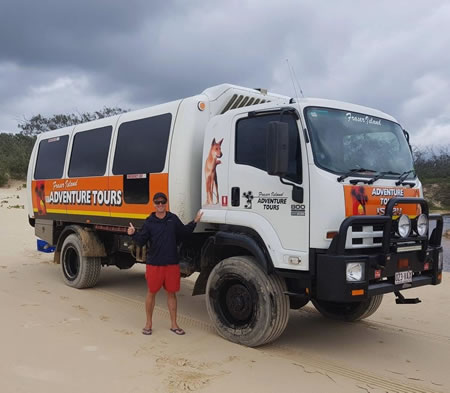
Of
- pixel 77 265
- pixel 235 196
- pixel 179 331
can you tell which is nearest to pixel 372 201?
pixel 235 196

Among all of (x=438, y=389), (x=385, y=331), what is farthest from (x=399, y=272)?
(x=385, y=331)

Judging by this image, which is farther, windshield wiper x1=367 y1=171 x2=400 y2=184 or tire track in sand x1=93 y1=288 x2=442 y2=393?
windshield wiper x1=367 y1=171 x2=400 y2=184

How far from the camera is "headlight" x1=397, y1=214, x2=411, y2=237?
4.66 meters

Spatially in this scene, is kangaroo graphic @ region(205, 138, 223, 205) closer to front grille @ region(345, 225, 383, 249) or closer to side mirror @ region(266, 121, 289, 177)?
side mirror @ region(266, 121, 289, 177)

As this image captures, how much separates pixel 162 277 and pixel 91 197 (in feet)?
8.42

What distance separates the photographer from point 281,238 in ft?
15.6

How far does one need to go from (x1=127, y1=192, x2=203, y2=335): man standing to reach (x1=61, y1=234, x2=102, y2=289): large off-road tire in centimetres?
265

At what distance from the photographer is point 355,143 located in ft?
16.2

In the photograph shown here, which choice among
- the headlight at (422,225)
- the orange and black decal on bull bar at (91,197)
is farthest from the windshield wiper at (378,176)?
the orange and black decal on bull bar at (91,197)

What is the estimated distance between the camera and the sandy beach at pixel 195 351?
409 centimetres

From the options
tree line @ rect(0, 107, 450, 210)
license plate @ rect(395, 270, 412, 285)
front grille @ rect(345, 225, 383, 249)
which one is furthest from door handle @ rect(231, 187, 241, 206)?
tree line @ rect(0, 107, 450, 210)

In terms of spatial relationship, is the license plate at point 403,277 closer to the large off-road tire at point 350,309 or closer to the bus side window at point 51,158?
the large off-road tire at point 350,309

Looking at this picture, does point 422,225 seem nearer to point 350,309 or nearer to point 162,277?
point 350,309

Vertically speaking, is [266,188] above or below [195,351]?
above
